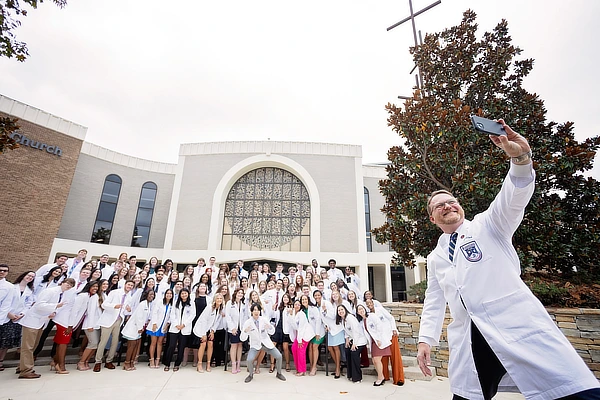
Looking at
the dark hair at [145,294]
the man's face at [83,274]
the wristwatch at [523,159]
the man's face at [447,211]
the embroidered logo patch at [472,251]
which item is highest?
the wristwatch at [523,159]

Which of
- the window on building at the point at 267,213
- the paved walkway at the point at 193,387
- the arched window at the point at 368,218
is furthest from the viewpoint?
the arched window at the point at 368,218

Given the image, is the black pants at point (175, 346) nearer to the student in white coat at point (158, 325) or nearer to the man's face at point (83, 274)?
the student in white coat at point (158, 325)

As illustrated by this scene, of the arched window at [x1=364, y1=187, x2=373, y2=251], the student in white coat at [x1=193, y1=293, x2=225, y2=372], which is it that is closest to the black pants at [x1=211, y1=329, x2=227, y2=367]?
the student in white coat at [x1=193, y1=293, x2=225, y2=372]

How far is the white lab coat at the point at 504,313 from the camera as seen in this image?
1.33m

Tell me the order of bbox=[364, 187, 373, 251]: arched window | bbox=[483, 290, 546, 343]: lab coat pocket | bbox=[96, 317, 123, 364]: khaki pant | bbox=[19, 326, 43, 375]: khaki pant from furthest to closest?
bbox=[364, 187, 373, 251]: arched window, bbox=[96, 317, 123, 364]: khaki pant, bbox=[19, 326, 43, 375]: khaki pant, bbox=[483, 290, 546, 343]: lab coat pocket

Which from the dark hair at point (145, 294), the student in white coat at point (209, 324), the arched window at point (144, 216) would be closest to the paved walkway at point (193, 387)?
the student in white coat at point (209, 324)

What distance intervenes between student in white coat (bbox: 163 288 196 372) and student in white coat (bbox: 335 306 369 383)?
354cm

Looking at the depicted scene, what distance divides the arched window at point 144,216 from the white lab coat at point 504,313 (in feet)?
71.7

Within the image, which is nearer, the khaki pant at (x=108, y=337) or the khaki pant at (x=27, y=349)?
the khaki pant at (x=27, y=349)

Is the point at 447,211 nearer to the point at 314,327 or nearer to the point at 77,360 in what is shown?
the point at 314,327

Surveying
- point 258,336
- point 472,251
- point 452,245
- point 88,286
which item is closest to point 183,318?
point 258,336

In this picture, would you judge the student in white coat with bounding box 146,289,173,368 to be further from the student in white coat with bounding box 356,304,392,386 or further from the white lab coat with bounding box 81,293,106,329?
the student in white coat with bounding box 356,304,392,386

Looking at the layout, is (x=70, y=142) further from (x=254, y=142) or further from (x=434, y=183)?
(x=434, y=183)

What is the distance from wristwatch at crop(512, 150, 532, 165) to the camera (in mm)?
1491
